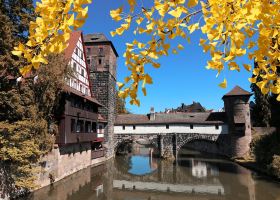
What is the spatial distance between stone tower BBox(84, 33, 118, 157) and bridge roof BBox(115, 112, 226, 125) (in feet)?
11.3

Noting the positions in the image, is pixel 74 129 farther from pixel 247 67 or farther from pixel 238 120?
pixel 247 67

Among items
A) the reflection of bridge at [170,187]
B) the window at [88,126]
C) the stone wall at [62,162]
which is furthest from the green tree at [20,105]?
the window at [88,126]

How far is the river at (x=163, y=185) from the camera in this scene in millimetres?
20984

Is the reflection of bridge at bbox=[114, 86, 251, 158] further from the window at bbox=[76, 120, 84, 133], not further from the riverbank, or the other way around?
the window at bbox=[76, 120, 84, 133]

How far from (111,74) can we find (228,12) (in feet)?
140

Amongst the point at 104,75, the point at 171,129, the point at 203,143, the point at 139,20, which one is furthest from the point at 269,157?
the point at 203,143

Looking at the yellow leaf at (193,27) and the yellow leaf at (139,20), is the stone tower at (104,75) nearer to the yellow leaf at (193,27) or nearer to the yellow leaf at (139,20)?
the yellow leaf at (139,20)

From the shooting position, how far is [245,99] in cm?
4362

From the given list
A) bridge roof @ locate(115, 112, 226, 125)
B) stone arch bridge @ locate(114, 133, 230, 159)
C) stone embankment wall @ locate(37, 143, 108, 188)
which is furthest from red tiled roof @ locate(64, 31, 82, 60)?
stone arch bridge @ locate(114, 133, 230, 159)

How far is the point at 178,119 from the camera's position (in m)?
46.6

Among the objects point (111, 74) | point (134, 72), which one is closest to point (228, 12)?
point (134, 72)

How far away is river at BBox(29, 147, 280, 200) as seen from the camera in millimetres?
20984

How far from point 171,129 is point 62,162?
2372 centimetres

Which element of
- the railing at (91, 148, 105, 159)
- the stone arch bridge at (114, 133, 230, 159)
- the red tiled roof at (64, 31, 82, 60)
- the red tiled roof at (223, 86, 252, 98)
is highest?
the red tiled roof at (64, 31, 82, 60)
